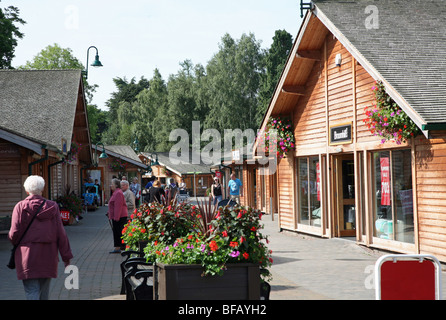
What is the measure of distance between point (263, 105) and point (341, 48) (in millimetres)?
40466

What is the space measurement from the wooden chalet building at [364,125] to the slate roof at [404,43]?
0.07 feet

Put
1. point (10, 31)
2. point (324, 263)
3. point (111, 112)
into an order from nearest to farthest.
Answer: point (324, 263) < point (10, 31) < point (111, 112)

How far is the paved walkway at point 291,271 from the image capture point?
910 centimetres

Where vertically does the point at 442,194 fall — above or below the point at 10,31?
below

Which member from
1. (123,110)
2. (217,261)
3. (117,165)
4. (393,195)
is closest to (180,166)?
(123,110)

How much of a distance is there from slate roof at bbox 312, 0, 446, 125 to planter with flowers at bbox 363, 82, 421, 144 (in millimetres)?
338

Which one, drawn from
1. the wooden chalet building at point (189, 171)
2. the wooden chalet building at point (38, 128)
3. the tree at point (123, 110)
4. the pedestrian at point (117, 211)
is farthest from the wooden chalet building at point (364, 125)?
the tree at point (123, 110)

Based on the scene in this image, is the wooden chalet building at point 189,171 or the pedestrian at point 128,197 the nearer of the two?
the pedestrian at point 128,197

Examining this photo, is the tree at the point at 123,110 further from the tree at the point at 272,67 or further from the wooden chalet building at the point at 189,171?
the tree at the point at 272,67

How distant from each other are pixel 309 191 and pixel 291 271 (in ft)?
21.0

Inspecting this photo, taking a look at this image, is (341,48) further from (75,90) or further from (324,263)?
(75,90)

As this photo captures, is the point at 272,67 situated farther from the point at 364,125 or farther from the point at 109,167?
the point at 364,125

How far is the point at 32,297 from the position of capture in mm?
6656
